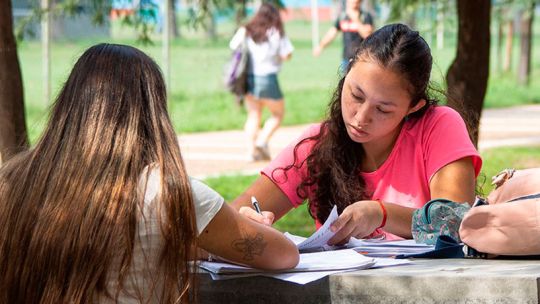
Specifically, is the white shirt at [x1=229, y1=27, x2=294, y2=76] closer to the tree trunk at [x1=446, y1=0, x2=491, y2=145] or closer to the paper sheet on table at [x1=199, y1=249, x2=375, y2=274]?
the tree trunk at [x1=446, y1=0, x2=491, y2=145]

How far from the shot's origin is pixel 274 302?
289cm

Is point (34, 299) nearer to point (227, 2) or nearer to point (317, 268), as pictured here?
point (317, 268)

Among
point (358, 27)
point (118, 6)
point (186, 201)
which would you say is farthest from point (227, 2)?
point (186, 201)

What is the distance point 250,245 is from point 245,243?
1 cm

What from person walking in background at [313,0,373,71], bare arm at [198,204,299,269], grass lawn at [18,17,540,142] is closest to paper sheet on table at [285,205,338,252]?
bare arm at [198,204,299,269]

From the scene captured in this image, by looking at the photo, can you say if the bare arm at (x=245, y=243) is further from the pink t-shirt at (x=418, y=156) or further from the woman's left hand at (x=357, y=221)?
the pink t-shirt at (x=418, y=156)

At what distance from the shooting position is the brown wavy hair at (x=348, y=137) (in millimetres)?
3506

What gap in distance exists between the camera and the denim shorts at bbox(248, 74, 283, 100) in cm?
1171

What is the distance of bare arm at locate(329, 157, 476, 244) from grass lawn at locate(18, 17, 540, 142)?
1.86 ft

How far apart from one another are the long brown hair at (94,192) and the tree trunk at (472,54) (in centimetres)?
478

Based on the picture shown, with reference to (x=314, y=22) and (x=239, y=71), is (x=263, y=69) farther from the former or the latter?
(x=314, y=22)

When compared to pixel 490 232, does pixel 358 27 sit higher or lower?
lower

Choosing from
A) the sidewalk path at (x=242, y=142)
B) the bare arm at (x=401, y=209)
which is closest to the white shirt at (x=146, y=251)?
the bare arm at (x=401, y=209)

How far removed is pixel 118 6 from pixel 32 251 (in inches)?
236
